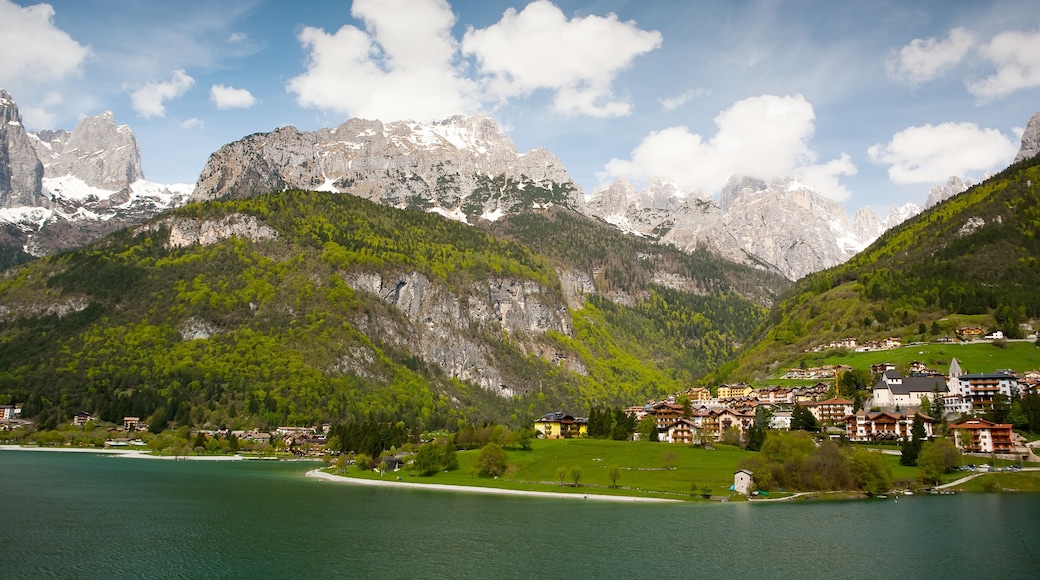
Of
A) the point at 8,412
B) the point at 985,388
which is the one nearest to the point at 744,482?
the point at 985,388

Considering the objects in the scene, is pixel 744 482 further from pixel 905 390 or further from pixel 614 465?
pixel 905 390

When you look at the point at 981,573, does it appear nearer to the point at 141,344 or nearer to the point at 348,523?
the point at 348,523

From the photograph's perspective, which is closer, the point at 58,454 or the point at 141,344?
the point at 58,454

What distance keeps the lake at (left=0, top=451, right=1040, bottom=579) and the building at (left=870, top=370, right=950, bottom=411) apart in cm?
4356

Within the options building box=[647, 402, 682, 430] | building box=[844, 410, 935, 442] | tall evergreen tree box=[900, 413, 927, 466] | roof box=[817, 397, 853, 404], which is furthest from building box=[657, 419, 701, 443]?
tall evergreen tree box=[900, 413, 927, 466]

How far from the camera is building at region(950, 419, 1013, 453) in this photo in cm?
10288

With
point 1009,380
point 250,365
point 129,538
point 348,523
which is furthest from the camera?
point 250,365

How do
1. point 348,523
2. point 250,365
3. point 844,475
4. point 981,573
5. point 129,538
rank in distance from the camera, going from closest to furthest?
point 981,573 → point 129,538 → point 348,523 → point 844,475 → point 250,365

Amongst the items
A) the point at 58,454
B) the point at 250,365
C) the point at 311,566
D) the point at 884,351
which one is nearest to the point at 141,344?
the point at 250,365

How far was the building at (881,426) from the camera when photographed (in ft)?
376

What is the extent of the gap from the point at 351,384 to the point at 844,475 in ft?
449

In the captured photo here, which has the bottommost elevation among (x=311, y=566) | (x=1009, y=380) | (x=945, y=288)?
(x=311, y=566)

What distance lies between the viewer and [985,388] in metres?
122

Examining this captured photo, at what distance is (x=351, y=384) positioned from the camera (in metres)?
199
